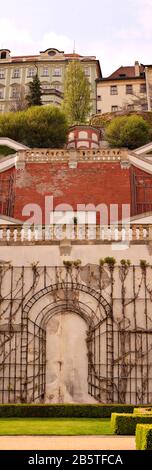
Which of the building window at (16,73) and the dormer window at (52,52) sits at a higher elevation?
the dormer window at (52,52)

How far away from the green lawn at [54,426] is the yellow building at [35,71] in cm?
7413

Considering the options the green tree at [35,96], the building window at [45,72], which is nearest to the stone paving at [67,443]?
the green tree at [35,96]

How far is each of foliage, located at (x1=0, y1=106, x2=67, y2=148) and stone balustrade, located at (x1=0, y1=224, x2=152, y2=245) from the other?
33.5 metres

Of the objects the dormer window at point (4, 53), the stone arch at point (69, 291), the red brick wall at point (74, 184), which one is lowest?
the stone arch at point (69, 291)

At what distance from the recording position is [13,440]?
38.4 ft

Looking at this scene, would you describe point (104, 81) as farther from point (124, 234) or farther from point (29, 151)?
point (124, 234)

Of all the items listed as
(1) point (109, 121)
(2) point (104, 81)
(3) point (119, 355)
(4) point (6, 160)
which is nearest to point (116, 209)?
(4) point (6, 160)

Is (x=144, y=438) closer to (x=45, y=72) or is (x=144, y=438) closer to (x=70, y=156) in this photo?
(x=70, y=156)

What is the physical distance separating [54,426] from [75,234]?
8290mm

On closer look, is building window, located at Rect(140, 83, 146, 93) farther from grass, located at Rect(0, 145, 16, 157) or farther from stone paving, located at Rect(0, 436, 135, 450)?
stone paving, located at Rect(0, 436, 135, 450)

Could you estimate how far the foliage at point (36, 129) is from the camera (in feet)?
177

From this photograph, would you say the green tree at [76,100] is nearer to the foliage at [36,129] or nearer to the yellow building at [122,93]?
the yellow building at [122,93]

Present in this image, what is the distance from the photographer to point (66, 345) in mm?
19672

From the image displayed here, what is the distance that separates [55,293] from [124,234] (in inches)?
123
